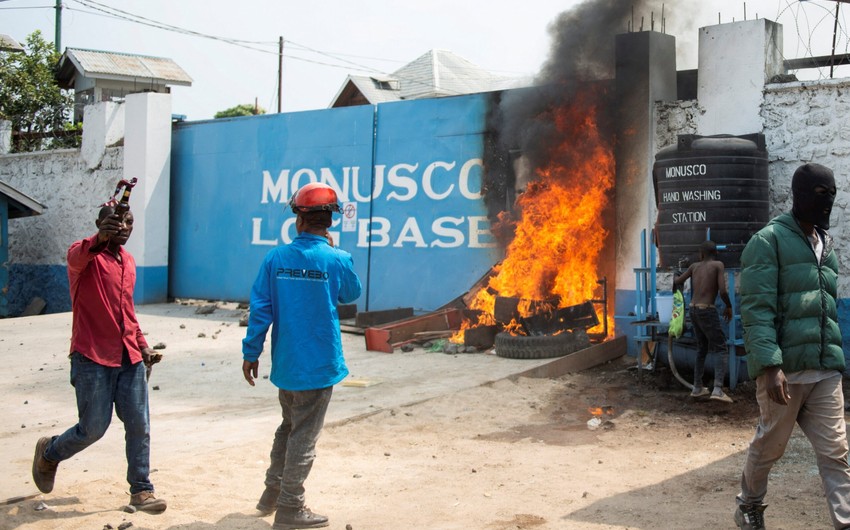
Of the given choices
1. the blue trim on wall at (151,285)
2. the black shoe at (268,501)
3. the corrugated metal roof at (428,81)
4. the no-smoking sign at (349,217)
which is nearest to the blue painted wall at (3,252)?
the blue trim on wall at (151,285)

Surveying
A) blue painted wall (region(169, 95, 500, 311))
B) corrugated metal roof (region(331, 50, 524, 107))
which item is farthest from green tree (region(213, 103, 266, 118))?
blue painted wall (region(169, 95, 500, 311))

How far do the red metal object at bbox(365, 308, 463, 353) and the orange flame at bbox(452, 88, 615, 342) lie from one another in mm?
566

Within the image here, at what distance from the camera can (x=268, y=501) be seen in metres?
5.05

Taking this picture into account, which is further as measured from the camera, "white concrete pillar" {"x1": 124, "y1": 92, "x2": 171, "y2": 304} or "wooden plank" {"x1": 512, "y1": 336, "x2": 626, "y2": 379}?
"white concrete pillar" {"x1": 124, "y1": 92, "x2": 171, "y2": 304}

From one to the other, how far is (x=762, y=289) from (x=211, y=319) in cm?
1203

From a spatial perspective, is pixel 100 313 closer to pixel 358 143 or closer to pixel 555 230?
pixel 555 230

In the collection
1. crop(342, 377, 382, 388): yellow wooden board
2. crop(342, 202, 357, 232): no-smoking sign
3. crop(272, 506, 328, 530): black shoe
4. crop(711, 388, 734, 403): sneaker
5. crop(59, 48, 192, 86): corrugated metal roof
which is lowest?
crop(272, 506, 328, 530): black shoe

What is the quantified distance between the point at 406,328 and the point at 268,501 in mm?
6726

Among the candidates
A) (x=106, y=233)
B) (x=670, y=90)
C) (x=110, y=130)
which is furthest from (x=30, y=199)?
(x=106, y=233)

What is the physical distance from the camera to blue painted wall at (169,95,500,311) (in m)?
13.3

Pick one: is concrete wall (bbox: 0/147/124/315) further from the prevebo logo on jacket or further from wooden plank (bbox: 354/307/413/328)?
the prevebo logo on jacket

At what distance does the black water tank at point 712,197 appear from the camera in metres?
8.61

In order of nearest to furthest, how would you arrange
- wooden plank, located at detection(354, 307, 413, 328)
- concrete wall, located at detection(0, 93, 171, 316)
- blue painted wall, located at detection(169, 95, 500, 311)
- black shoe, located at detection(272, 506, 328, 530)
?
1. black shoe, located at detection(272, 506, 328, 530)
2. wooden plank, located at detection(354, 307, 413, 328)
3. blue painted wall, located at detection(169, 95, 500, 311)
4. concrete wall, located at detection(0, 93, 171, 316)

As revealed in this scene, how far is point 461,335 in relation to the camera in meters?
11.7
